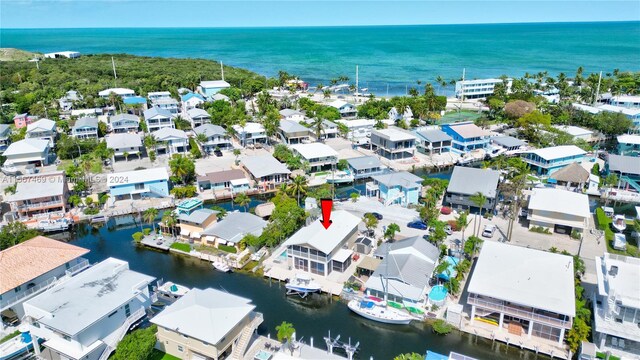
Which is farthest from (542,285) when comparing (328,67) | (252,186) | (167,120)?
(328,67)

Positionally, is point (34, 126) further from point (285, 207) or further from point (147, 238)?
point (285, 207)

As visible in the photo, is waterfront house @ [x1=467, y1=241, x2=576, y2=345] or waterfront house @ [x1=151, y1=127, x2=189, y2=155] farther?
waterfront house @ [x1=151, y1=127, x2=189, y2=155]

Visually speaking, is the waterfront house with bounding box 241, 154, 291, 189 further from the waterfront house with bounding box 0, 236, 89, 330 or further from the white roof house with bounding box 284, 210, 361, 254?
the waterfront house with bounding box 0, 236, 89, 330

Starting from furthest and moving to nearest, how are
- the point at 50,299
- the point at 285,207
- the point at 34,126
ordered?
the point at 34,126 → the point at 285,207 → the point at 50,299

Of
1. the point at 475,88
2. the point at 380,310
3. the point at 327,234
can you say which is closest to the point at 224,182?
the point at 327,234

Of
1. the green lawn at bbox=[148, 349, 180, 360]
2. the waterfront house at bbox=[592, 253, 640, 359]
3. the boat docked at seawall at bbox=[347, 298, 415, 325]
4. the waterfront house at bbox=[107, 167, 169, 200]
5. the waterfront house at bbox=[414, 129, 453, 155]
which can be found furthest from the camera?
the waterfront house at bbox=[414, 129, 453, 155]

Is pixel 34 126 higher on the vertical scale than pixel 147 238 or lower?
higher

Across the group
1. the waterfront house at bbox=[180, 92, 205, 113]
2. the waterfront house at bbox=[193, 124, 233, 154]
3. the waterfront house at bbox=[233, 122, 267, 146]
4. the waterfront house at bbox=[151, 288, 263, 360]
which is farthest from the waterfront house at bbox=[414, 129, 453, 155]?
the waterfront house at bbox=[180, 92, 205, 113]
